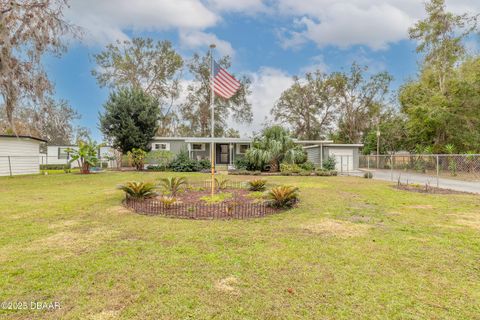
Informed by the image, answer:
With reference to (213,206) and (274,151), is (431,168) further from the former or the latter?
(213,206)

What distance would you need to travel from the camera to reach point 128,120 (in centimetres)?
1995

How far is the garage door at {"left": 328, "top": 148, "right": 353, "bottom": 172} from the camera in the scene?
2045 centimetres

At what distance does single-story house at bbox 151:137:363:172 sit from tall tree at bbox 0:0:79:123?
10653mm

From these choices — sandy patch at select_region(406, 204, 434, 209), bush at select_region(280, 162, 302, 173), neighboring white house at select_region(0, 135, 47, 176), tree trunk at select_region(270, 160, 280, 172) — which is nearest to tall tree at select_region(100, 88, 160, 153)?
neighboring white house at select_region(0, 135, 47, 176)

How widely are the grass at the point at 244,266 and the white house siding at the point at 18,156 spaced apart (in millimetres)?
12924

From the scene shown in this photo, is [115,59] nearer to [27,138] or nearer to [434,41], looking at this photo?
[27,138]

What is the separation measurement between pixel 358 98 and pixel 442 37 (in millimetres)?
13172

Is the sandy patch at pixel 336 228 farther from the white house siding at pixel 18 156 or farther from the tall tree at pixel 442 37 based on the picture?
the tall tree at pixel 442 37

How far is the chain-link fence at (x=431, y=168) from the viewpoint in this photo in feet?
45.8

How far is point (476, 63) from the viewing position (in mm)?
18750

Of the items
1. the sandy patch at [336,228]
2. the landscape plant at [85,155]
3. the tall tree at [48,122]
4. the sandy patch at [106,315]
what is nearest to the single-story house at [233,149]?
the landscape plant at [85,155]

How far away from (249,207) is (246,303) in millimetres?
4103

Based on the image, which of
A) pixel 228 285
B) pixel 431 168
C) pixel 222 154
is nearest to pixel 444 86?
pixel 431 168

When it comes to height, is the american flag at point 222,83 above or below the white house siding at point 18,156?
above
